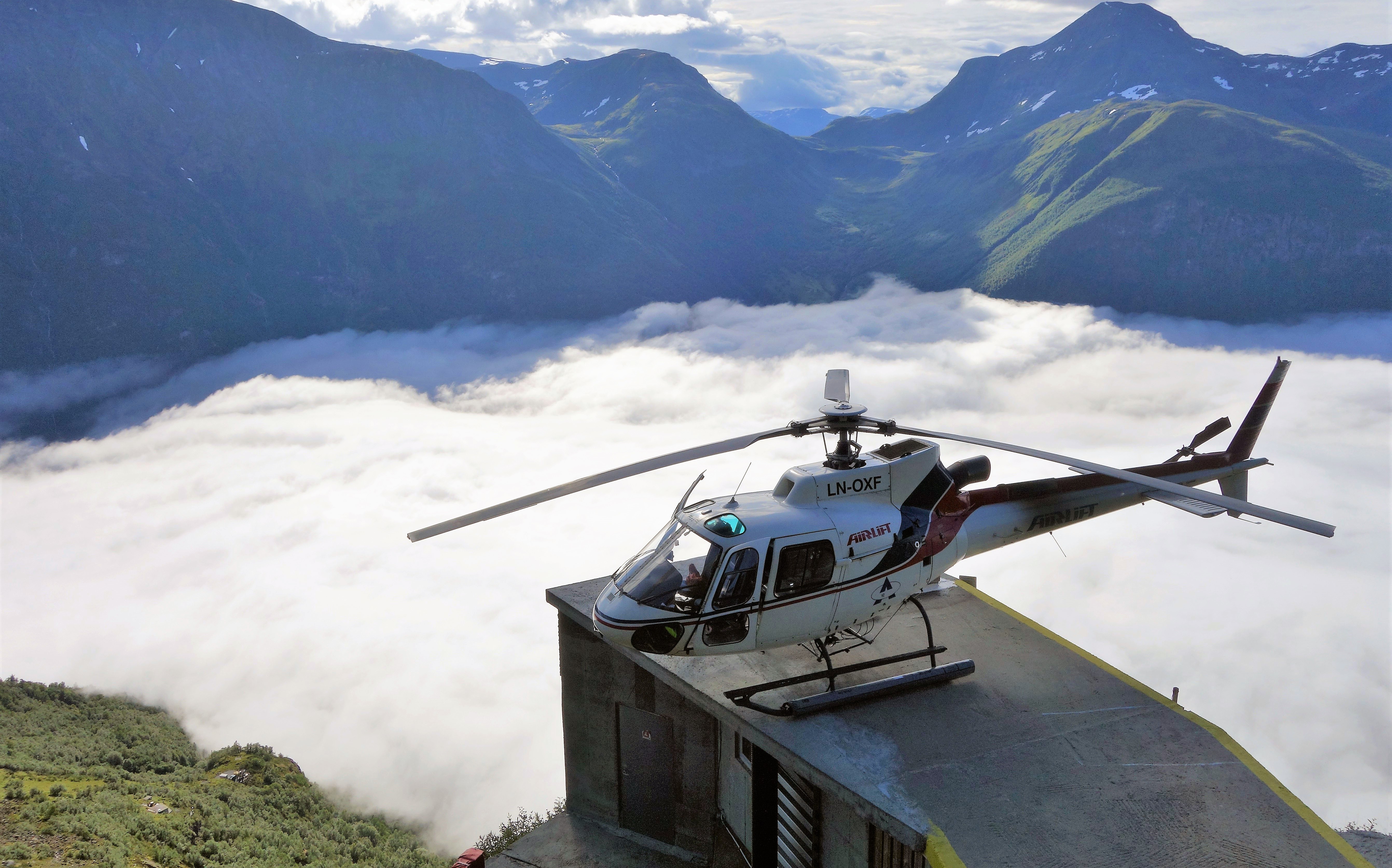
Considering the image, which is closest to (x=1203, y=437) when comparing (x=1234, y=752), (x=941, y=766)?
(x=1234, y=752)

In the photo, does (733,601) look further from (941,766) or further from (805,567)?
(941,766)

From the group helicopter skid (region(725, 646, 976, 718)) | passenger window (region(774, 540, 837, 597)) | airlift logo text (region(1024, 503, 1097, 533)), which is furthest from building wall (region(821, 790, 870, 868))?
airlift logo text (region(1024, 503, 1097, 533))

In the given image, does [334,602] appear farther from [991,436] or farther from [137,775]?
[991,436]

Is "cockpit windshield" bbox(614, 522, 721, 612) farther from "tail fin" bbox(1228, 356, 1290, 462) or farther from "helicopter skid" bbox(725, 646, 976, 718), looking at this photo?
"tail fin" bbox(1228, 356, 1290, 462)

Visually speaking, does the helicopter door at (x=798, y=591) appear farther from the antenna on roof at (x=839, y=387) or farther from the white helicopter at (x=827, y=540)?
the antenna on roof at (x=839, y=387)

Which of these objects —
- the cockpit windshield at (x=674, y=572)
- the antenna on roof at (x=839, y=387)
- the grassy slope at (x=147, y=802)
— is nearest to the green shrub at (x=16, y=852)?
the grassy slope at (x=147, y=802)
